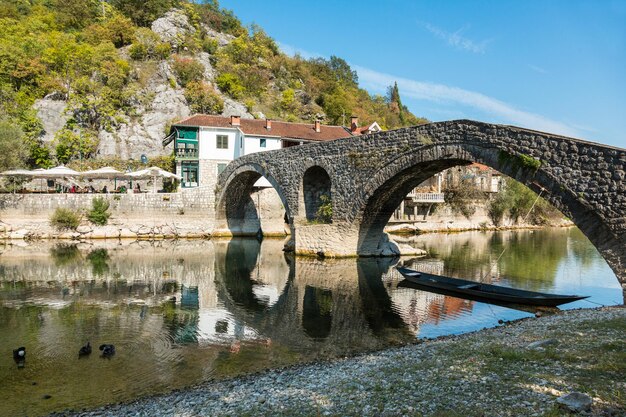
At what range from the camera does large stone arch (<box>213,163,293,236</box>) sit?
102 feet

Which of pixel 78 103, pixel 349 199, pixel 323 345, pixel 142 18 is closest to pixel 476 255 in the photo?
pixel 349 199

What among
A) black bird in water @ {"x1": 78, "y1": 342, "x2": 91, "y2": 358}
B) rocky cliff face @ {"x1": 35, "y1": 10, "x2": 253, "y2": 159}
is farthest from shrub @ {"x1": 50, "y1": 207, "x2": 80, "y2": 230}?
black bird in water @ {"x1": 78, "y1": 342, "x2": 91, "y2": 358}

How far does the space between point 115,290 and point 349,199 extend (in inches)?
413

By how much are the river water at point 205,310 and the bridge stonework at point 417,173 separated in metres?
1.81

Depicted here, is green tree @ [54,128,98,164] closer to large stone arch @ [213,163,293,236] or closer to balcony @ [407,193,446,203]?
large stone arch @ [213,163,293,236]

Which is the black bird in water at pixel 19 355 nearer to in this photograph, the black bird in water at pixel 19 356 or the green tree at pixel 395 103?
the black bird in water at pixel 19 356

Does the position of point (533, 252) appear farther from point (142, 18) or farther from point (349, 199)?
point (142, 18)

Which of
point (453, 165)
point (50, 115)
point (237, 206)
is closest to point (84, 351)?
point (453, 165)

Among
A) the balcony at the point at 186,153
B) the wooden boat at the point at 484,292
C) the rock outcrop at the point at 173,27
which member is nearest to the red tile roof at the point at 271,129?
the balcony at the point at 186,153

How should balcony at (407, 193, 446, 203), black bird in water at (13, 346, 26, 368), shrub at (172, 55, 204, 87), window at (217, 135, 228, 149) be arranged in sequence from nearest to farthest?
black bird in water at (13, 346, 26, 368) < window at (217, 135, 228, 149) < balcony at (407, 193, 446, 203) < shrub at (172, 55, 204, 87)

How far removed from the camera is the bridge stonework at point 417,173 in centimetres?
1112

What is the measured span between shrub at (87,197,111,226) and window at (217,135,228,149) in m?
11.0

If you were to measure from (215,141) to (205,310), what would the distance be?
26.5 meters

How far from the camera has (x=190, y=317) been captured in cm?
1256
